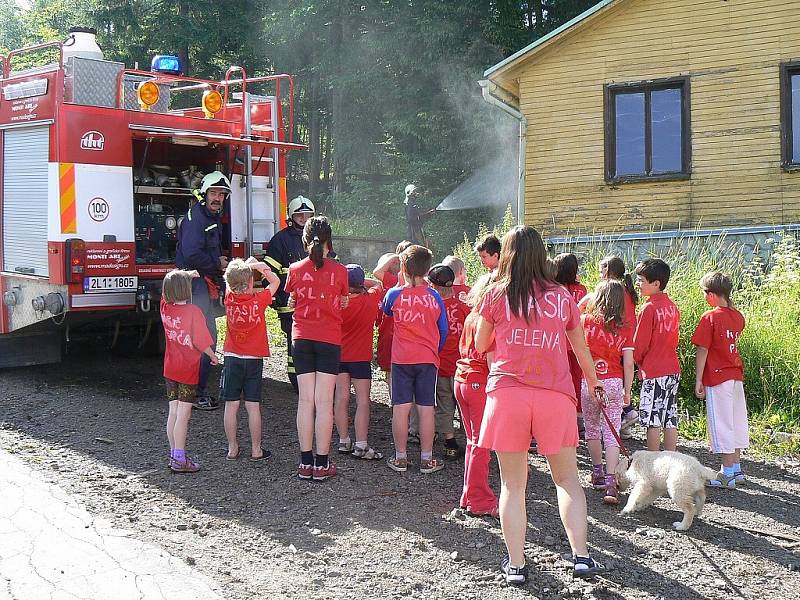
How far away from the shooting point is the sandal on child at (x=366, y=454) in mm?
6129

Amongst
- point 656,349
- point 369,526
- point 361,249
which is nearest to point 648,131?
point 656,349

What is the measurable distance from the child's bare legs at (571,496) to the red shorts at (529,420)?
0.10m

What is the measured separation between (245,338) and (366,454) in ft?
4.07

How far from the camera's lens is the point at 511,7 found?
83.5 ft

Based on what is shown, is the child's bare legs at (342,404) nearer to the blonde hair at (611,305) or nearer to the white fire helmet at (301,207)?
the blonde hair at (611,305)

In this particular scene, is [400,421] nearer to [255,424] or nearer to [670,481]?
[255,424]

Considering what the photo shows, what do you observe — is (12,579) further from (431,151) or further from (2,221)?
(431,151)

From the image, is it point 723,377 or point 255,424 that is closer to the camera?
point 723,377

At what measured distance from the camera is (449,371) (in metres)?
6.33

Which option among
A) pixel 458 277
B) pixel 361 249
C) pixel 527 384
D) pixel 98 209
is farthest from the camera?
pixel 361 249

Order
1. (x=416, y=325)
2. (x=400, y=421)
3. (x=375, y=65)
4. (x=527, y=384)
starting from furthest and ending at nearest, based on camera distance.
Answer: (x=375, y=65) → (x=400, y=421) → (x=416, y=325) → (x=527, y=384)

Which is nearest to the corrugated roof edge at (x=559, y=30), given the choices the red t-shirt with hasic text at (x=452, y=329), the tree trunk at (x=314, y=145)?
the red t-shirt with hasic text at (x=452, y=329)

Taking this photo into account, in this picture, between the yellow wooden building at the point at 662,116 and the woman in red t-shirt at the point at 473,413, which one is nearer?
the woman in red t-shirt at the point at 473,413

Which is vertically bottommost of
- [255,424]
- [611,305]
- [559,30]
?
[255,424]
